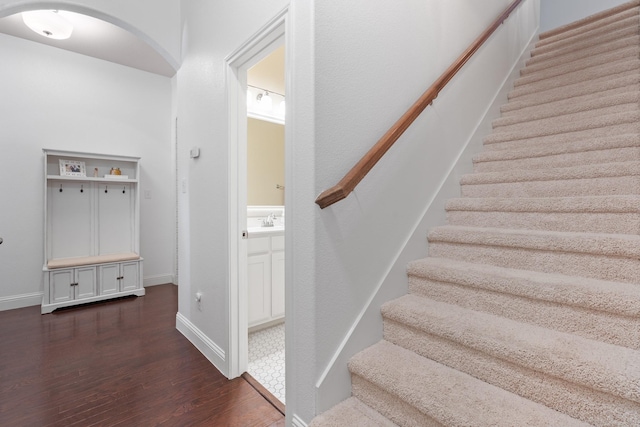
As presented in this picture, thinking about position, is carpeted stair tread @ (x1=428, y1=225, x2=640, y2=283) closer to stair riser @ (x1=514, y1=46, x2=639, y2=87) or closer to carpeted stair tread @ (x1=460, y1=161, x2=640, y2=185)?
carpeted stair tread @ (x1=460, y1=161, x2=640, y2=185)

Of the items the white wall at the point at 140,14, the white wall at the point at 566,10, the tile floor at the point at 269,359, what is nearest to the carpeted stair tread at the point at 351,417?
the tile floor at the point at 269,359

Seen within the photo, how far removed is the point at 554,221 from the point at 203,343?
250cm

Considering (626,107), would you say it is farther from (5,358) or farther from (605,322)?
(5,358)

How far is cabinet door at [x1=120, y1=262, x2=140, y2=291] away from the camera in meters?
3.68

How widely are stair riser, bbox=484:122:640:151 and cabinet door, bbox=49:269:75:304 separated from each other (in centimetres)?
447

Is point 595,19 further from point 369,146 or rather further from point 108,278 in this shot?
point 108,278

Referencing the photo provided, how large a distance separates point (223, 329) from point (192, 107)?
5.99 feet

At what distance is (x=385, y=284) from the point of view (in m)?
1.65

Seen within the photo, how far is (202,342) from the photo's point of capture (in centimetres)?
234

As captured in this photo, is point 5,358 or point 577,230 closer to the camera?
point 577,230

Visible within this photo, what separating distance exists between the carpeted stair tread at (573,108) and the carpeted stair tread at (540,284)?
1.57m

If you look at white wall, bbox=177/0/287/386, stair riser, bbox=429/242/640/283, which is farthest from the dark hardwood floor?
stair riser, bbox=429/242/640/283

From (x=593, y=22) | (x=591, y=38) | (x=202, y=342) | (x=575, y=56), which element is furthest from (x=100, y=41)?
(x=593, y=22)

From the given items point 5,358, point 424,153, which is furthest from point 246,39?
point 5,358
